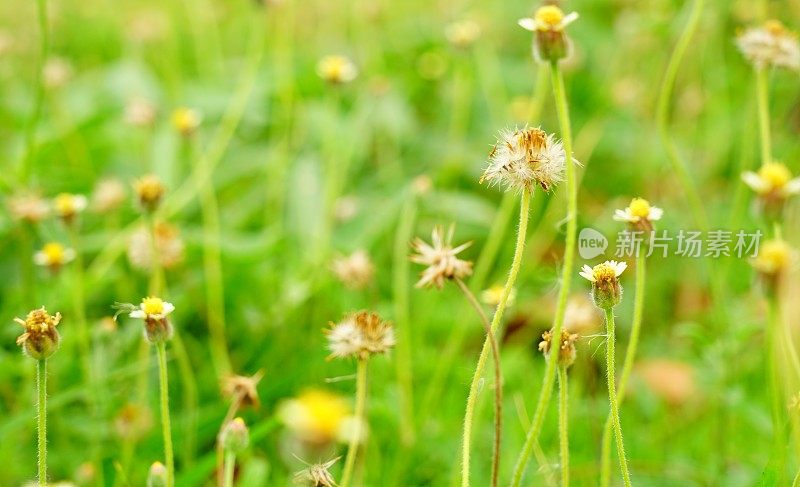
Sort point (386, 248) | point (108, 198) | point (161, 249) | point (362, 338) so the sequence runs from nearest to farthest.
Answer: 1. point (362, 338)
2. point (161, 249)
3. point (108, 198)
4. point (386, 248)

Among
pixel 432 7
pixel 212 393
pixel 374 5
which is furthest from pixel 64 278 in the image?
pixel 432 7

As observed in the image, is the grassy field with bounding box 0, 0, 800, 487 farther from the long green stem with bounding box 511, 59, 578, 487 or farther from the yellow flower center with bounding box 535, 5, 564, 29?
the yellow flower center with bounding box 535, 5, 564, 29

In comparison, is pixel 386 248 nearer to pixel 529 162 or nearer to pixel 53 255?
pixel 53 255

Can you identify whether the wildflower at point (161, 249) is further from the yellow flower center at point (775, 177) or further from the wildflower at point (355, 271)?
the yellow flower center at point (775, 177)

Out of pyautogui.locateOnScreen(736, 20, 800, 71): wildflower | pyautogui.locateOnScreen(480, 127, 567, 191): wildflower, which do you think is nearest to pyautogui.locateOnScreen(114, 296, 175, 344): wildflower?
pyautogui.locateOnScreen(480, 127, 567, 191): wildflower

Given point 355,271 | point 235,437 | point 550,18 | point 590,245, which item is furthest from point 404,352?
point 550,18

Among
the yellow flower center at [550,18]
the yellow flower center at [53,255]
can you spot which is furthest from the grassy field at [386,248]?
the yellow flower center at [550,18]
